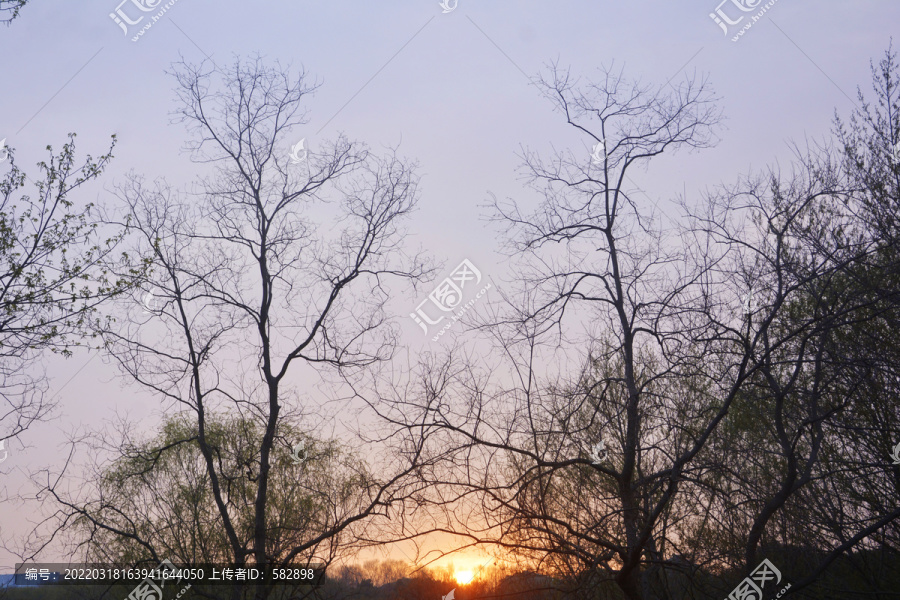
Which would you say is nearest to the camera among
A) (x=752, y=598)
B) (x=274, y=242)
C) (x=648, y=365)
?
(x=752, y=598)

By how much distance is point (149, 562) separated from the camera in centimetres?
1309

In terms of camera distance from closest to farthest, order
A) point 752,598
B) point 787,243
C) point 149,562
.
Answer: point 752,598
point 787,243
point 149,562

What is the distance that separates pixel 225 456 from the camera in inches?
564

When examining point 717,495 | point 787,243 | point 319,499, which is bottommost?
point 717,495

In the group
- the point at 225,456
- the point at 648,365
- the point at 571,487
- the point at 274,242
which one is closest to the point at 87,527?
the point at 225,456

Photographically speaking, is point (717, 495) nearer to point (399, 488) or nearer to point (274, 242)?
point (399, 488)

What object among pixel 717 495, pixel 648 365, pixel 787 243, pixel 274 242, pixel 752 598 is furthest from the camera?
pixel 274 242

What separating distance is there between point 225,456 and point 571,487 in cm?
736

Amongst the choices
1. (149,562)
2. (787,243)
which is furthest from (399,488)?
(149,562)

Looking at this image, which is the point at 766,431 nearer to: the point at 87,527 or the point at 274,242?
the point at 274,242

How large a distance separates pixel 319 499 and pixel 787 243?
874 centimetres

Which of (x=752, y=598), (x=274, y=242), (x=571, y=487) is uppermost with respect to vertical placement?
(x=274, y=242)

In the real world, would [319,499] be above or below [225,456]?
below

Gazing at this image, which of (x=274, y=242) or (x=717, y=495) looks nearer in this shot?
(x=717, y=495)
